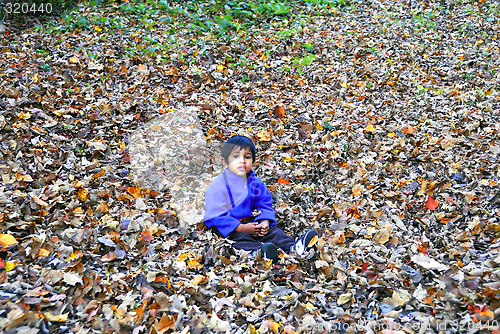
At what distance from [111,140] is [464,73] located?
22.7 feet

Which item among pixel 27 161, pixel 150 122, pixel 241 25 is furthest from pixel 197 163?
pixel 241 25

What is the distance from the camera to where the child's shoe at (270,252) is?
3.74 meters

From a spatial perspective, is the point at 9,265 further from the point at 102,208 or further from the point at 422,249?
the point at 422,249

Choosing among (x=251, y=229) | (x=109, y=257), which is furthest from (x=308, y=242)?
(x=109, y=257)

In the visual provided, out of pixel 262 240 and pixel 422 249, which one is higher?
pixel 422 249

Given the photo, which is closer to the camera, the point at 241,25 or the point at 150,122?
the point at 150,122

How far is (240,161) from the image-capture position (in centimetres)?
428

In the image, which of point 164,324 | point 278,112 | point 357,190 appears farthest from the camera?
point 278,112

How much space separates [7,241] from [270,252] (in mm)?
2489

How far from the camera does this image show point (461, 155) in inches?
204

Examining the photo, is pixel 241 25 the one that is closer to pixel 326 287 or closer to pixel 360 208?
pixel 360 208

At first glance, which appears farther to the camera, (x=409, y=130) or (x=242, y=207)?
(x=409, y=130)

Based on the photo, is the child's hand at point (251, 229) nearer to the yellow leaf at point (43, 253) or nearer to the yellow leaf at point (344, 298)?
the yellow leaf at point (344, 298)

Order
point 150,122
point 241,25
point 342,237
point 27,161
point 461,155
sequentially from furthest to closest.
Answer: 1. point 241,25
2. point 150,122
3. point 461,155
4. point 27,161
5. point 342,237
